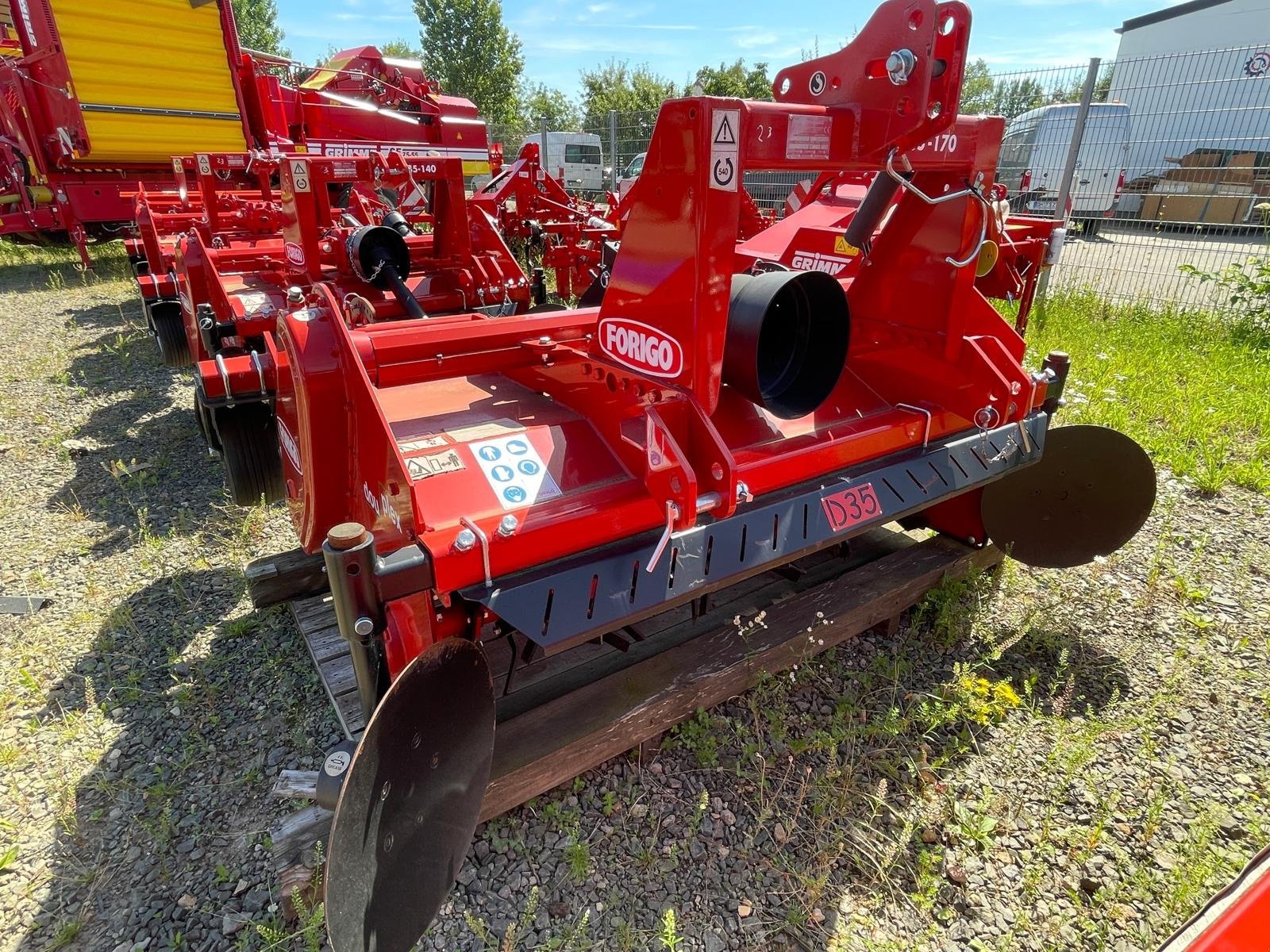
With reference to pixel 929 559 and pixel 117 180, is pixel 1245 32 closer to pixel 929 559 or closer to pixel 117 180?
pixel 929 559

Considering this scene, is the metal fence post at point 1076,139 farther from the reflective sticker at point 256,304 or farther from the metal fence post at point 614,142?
the reflective sticker at point 256,304

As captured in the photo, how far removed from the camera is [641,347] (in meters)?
2.10

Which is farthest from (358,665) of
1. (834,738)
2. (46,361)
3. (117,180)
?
(117,180)

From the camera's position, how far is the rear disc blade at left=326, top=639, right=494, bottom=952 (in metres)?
1.54

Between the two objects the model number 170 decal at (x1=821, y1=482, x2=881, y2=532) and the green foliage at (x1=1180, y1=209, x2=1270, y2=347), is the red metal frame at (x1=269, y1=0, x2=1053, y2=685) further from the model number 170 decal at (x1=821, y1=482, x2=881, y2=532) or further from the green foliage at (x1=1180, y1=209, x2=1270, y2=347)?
the green foliage at (x1=1180, y1=209, x2=1270, y2=347)

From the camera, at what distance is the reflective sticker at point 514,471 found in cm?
202

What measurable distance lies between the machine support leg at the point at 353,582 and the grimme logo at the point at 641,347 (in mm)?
894

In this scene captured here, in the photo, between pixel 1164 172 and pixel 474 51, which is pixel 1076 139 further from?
pixel 474 51

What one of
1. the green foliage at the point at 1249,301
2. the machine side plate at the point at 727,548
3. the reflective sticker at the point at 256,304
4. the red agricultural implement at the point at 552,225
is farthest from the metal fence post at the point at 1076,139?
the reflective sticker at the point at 256,304

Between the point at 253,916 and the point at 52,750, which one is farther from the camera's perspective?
the point at 52,750

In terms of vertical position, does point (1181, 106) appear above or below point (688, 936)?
above

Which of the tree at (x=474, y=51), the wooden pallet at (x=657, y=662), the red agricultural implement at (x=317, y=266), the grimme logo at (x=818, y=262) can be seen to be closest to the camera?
the wooden pallet at (x=657, y=662)

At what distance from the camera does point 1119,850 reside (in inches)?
88.0

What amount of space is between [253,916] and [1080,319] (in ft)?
28.5
